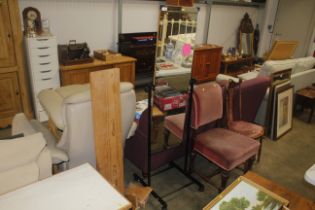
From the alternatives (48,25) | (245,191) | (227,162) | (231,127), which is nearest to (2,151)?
(245,191)

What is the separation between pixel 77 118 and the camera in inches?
67.4

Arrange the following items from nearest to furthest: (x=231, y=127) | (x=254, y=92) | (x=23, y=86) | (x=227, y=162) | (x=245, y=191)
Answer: (x=245, y=191) < (x=227, y=162) < (x=231, y=127) < (x=254, y=92) < (x=23, y=86)

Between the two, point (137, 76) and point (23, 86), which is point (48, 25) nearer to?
point (23, 86)

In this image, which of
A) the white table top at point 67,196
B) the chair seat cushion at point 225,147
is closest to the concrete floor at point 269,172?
the chair seat cushion at point 225,147

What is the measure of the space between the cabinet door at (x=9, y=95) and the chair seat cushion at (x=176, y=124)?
1.96 metres

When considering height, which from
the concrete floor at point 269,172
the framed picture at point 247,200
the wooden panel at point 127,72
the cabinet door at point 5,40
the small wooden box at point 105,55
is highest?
the cabinet door at point 5,40

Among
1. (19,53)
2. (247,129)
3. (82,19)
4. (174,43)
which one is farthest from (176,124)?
(82,19)

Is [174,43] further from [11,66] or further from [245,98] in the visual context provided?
[11,66]

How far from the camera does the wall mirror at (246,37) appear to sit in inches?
247

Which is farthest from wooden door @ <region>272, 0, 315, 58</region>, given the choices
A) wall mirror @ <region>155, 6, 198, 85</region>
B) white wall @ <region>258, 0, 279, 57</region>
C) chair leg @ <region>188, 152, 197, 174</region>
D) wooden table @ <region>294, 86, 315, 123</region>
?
chair leg @ <region>188, 152, 197, 174</region>

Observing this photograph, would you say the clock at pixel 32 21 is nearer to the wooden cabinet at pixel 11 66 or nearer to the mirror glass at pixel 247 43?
the wooden cabinet at pixel 11 66

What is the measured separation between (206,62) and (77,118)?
407cm

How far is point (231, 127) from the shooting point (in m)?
2.72

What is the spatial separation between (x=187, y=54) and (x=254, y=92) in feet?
3.07
